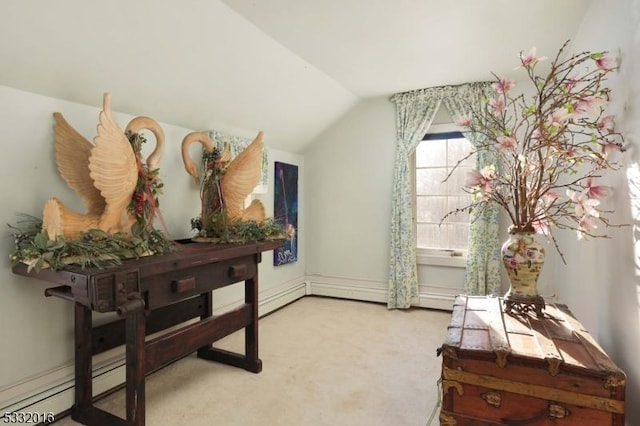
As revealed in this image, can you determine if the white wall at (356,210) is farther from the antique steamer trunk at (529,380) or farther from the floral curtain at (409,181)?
the antique steamer trunk at (529,380)

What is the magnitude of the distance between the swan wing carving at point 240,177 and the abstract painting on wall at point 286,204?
4.44 feet

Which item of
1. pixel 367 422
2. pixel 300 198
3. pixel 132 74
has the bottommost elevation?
pixel 367 422

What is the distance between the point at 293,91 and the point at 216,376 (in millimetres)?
2431

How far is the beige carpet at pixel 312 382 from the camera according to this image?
76.5 inches

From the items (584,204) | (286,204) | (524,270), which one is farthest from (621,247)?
(286,204)

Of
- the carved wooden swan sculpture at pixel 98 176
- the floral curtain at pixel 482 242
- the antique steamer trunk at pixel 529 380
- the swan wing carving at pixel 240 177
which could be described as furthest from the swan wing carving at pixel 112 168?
the floral curtain at pixel 482 242

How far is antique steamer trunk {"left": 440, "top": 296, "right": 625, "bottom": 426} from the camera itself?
1177 mm

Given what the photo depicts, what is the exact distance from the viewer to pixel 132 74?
7.00 ft

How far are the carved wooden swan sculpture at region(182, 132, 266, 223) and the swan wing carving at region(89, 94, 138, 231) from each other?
23.8 inches

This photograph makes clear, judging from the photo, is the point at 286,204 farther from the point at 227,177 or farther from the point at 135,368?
the point at 135,368

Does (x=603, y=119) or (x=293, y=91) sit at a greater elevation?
(x=293, y=91)

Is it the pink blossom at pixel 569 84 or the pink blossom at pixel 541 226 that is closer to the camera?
the pink blossom at pixel 569 84

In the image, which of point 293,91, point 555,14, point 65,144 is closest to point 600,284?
point 555,14

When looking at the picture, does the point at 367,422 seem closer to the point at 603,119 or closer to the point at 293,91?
the point at 603,119
